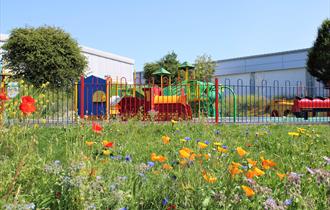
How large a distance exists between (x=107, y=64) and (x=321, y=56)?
88.8ft

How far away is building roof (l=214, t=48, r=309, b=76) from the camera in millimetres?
→ 47281

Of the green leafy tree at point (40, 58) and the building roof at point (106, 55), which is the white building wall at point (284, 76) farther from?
the green leafy tree at point (40, 58)

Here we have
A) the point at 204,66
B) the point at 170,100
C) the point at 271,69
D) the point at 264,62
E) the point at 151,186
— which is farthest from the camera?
the point at 264,62

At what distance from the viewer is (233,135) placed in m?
6.81

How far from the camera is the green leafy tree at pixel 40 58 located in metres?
20.4

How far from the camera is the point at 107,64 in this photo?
4938 cm

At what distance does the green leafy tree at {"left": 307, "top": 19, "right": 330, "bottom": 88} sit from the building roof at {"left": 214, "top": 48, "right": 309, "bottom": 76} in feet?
53.2

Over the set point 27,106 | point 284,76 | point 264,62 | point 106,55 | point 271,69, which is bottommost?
point 27,106

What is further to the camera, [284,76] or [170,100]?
[284,76]

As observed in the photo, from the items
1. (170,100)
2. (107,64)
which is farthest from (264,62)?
(170,100)

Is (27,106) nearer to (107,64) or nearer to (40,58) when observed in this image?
(40,58)

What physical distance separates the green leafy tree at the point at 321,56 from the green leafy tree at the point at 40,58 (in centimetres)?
1721

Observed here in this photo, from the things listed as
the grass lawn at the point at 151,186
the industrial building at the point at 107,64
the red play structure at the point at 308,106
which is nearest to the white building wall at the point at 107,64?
the industrial building at the point at 107,64

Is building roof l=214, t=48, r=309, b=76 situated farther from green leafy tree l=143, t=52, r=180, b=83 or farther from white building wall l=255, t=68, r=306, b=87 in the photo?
green leafy tree l=143, t=52, r=180, b=83
